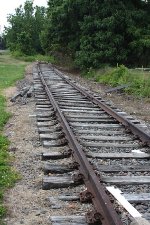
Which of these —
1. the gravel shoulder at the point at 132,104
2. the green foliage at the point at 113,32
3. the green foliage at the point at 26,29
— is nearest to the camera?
the gravel shoulder at the point at 132,104

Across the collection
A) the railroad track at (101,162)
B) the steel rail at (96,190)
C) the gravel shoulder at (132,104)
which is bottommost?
the gravel shoulder at (132,104)

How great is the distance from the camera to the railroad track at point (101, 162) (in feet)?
14.5

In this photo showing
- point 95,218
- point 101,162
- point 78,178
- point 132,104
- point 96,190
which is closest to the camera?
point 95,218

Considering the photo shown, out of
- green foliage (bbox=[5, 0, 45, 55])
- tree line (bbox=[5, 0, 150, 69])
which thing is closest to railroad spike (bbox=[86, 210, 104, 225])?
tree line (bbox=[5, 0, 150, 69])

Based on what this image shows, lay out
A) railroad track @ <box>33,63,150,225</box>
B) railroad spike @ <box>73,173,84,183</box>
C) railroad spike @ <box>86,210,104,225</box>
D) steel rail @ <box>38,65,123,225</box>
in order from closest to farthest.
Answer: steel rail @ <box>38,65,123,225</box>
railroad spike @ <box>86,210,104,225</box>
railroad track @ <box>33,63,150,225</box>
railroad spike @ <box>73,173,84,183</box>

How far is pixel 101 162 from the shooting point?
6.38m

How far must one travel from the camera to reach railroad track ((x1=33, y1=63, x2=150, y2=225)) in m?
4.43

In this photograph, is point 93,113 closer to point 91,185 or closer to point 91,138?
point 91,138

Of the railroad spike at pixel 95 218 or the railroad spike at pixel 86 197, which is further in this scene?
the railroad spike at pixel 86 197

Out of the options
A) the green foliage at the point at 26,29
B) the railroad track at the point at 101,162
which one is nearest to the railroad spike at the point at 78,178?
the railroad track at the point at 101,162

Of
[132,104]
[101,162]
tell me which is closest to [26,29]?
[132,104]

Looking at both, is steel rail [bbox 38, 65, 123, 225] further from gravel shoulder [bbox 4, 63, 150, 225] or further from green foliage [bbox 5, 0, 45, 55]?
green foliage [bbox 5, 0, 45, 55]

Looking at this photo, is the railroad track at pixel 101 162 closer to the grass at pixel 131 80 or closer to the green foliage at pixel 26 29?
the grass at pixel 131 80

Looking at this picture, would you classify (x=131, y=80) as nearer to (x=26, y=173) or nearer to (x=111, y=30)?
(x=111, y=30)
